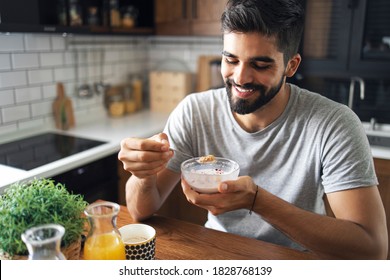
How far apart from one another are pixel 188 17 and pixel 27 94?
1.29m

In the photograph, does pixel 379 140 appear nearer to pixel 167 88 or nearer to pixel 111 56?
pixel 167 88

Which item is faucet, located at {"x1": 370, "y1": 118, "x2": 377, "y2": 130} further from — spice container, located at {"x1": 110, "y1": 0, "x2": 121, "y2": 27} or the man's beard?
spice container, located at {"x1": 110, "y1": 0, "x2": 121, "y2": 27}

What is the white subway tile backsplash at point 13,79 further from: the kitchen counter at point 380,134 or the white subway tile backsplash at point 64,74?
the kitchen counter at point 380,134

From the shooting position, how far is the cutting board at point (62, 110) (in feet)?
8.24

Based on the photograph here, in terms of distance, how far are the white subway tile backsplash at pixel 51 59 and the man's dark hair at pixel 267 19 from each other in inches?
61.6

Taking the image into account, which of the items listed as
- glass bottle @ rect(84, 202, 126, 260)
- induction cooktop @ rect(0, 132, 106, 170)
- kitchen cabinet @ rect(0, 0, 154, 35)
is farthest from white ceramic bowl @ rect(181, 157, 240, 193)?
kitchen cabinet @ rect(0, 0, 154, 35)

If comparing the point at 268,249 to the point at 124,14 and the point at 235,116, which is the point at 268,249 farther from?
the point at 124,14

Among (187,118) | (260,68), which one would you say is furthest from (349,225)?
(187,118)

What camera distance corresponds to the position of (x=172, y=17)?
2926 millimetres

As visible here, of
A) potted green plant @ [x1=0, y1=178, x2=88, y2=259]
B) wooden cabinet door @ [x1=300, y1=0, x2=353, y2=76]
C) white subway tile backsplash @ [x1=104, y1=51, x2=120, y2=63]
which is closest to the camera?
potted green plant @ [x1=0, y1=178, x2=88, y2=259]

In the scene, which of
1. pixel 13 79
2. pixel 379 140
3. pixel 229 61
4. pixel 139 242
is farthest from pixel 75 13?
pixel 379 140

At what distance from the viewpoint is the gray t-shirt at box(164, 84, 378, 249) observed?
1260 mm

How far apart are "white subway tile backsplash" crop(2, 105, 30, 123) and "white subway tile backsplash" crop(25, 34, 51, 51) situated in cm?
37

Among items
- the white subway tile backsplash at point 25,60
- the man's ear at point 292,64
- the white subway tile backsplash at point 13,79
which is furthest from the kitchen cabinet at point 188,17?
the man's ear at point 292,64
